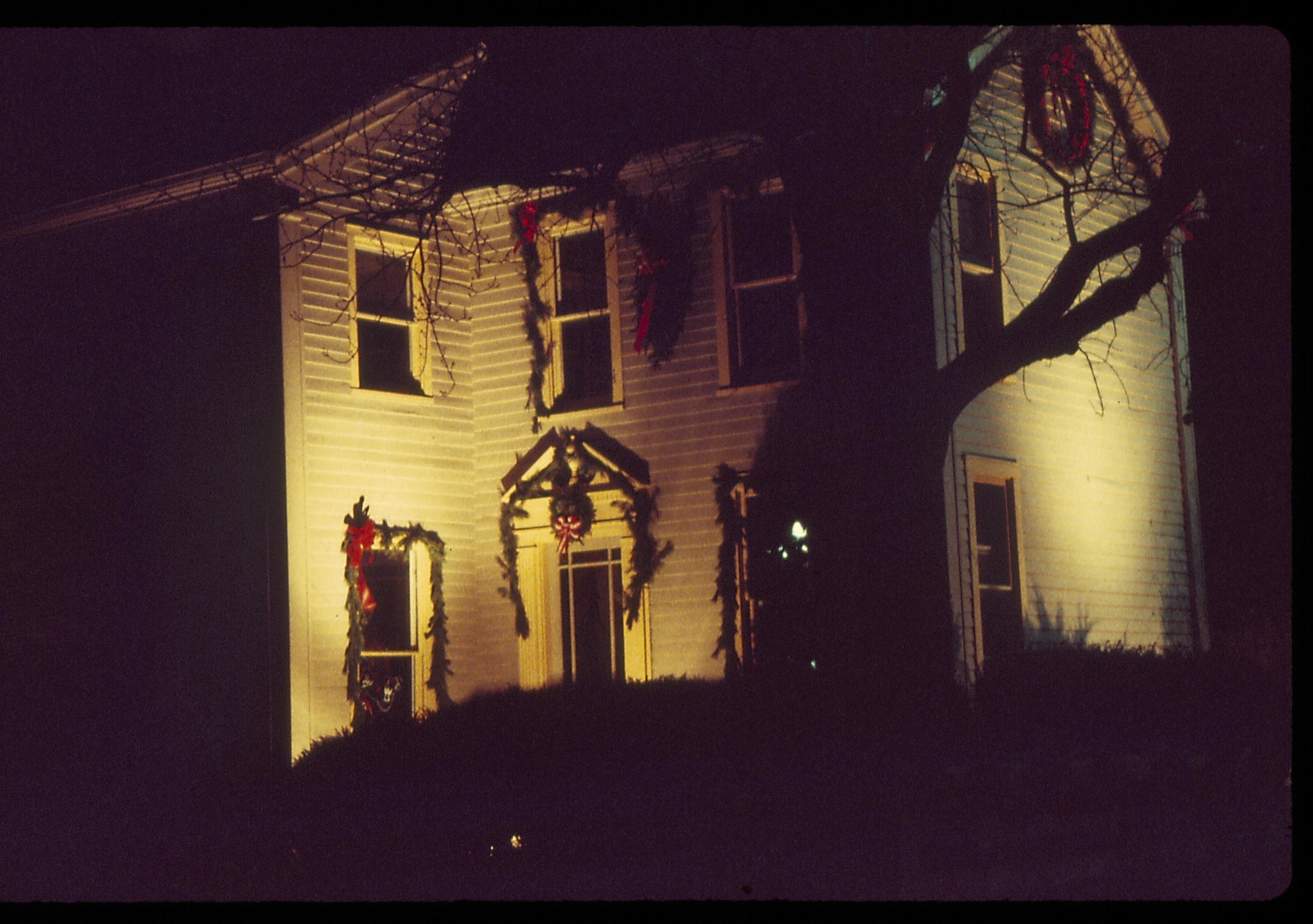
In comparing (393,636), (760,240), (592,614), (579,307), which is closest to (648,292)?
(579,307)

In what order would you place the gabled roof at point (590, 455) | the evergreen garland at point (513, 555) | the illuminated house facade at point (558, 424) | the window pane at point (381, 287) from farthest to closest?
1. the evergreen garland at point (513, 555)
2. the window pane at point (381, 287)
3. the gabled roof at point (590, 455)
4. the illuminated house facade at point (558, 424)

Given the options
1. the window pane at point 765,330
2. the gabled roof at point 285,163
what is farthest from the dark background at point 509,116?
the window pane at point 765,330

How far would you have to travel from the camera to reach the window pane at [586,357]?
56.1 feet

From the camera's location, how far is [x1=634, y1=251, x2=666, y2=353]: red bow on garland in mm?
16516

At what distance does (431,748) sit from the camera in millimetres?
13828

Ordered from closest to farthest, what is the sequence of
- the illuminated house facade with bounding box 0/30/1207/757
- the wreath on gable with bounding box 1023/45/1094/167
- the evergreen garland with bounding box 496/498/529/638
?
the wreath on gable with bounding box 1023/45/1094/167 → the illuminated house facade with bounding box 0/30/1207/757 → the evergreen garland with bounding box 496/498/529/638

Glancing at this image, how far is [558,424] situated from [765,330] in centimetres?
252

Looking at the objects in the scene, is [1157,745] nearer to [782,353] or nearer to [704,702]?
[704,702]

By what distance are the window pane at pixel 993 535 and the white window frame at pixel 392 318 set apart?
19.6 ft

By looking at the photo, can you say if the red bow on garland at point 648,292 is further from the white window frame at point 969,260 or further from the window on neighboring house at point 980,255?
the window on neighboring house at point 980,255

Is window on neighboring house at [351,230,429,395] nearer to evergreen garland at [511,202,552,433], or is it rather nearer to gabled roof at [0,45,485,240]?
gabled roof at [0,45,485,240]

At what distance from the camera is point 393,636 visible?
16.6 meters

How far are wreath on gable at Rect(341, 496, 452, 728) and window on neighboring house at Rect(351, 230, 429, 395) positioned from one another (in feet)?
4.93

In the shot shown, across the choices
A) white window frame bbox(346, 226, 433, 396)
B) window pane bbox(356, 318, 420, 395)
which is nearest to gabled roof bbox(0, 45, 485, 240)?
white window frame bbox(346, 226, 433, 396)
